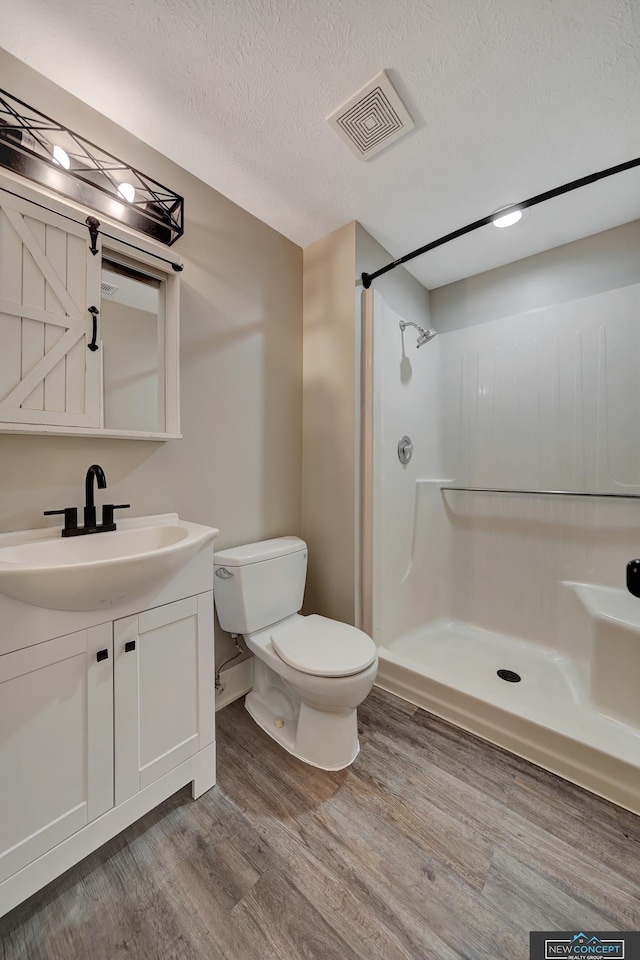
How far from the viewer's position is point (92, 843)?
94cm

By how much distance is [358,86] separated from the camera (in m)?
1.14

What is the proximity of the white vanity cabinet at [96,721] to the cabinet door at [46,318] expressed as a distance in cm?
58

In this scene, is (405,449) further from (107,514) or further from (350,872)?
(350,872)

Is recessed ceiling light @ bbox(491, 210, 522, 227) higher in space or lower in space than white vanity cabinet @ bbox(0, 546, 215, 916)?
higher

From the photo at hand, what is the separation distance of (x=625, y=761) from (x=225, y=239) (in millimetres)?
2542

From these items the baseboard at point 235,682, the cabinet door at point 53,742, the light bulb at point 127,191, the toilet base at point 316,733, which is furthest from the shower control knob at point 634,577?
the light bulb at point 127,191

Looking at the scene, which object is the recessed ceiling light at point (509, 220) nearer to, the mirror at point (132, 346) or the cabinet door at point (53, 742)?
the mirror at point (132, 346)

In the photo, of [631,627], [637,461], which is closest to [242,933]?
[631,627]

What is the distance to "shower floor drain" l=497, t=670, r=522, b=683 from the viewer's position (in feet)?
5.81

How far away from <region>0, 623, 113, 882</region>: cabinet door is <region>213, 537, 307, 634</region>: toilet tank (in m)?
0.52

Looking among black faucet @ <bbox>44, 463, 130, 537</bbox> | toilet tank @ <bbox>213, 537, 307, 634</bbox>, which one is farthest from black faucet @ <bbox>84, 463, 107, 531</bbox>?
toilet tank @ <bbox>213, 537, 307, 634</bbox>

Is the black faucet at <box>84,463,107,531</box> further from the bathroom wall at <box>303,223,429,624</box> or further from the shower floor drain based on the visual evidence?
the shower floor drain
